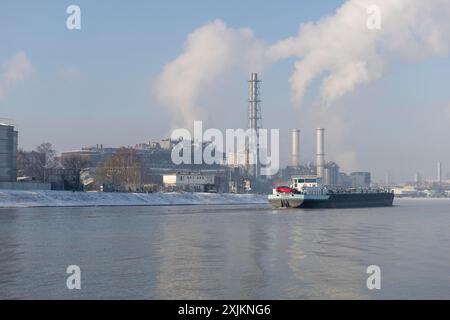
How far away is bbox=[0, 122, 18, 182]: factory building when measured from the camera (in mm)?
115125

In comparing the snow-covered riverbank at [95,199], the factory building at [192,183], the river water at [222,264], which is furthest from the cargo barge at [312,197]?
the river water at [222,264]

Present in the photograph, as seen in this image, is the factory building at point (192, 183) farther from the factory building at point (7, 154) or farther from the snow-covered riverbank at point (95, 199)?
the factory building at point (7, 154)

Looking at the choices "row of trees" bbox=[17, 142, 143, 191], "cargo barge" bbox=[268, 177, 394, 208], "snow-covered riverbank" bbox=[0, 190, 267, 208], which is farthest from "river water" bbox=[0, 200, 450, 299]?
"row of trees" bbox=[17, 142, 143, 191]

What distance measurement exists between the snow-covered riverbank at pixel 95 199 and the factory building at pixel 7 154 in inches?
387

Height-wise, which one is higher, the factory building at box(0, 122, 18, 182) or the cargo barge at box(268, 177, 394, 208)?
the factory building at box(0, 122, 18, 182)

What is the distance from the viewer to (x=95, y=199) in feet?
385

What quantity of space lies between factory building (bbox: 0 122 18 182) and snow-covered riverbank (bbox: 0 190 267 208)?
9.83 metres

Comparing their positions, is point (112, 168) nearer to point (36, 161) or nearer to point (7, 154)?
point (36, 161)

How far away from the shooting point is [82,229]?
4912cm

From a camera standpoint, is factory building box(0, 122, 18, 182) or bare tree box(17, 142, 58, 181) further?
bare tree box(17, 142, 58, 181)

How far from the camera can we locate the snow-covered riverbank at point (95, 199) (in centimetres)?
10175

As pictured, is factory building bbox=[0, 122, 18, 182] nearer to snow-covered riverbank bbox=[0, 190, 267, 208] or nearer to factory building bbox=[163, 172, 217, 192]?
snow-covered riverbank bbox=[0, 190, 267, 208]

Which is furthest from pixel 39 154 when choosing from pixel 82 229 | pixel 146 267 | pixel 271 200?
pixel 146 267
